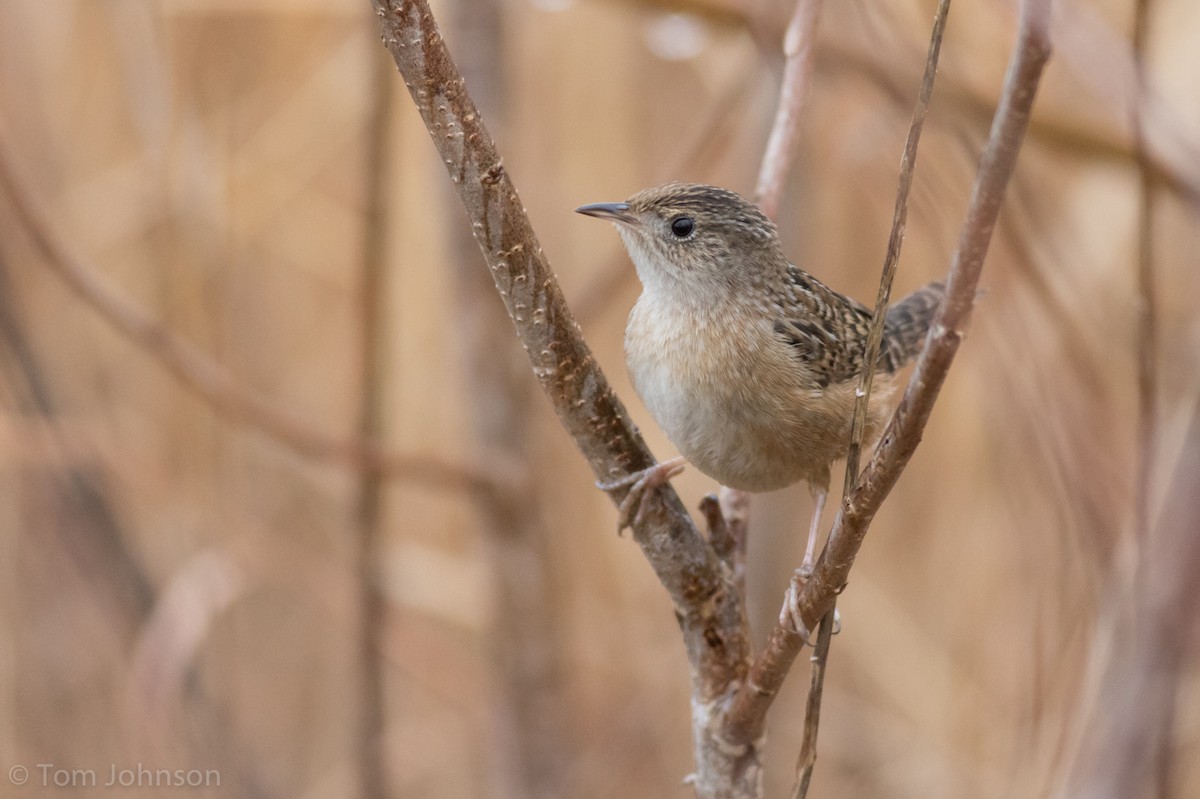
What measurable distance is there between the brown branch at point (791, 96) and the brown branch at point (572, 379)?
0.75m

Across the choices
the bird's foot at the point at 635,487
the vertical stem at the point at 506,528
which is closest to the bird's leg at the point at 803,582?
the bird's foot at the point at 635,487

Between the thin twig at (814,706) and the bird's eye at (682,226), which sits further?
the bird's eye at (682,226)

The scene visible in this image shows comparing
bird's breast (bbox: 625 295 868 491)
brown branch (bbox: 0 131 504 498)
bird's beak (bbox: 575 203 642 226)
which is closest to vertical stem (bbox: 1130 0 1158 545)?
bird's breast (bbox: 625 295 868 491)

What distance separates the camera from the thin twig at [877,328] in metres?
1.09

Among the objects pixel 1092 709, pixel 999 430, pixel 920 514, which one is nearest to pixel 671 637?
pixel 920 514

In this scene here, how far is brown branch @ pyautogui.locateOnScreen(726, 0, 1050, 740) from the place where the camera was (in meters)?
0.89

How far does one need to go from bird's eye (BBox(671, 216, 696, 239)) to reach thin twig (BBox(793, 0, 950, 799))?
4.08 ft

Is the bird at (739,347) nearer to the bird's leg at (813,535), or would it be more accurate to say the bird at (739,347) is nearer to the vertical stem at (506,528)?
the bird's leg at (813,535)

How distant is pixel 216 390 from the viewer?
9.80ft

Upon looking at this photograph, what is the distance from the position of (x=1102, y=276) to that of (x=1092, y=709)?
2.60 metres

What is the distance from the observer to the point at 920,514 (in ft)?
16.2

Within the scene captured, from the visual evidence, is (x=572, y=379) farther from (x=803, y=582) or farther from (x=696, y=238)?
(x=696, y=238)
